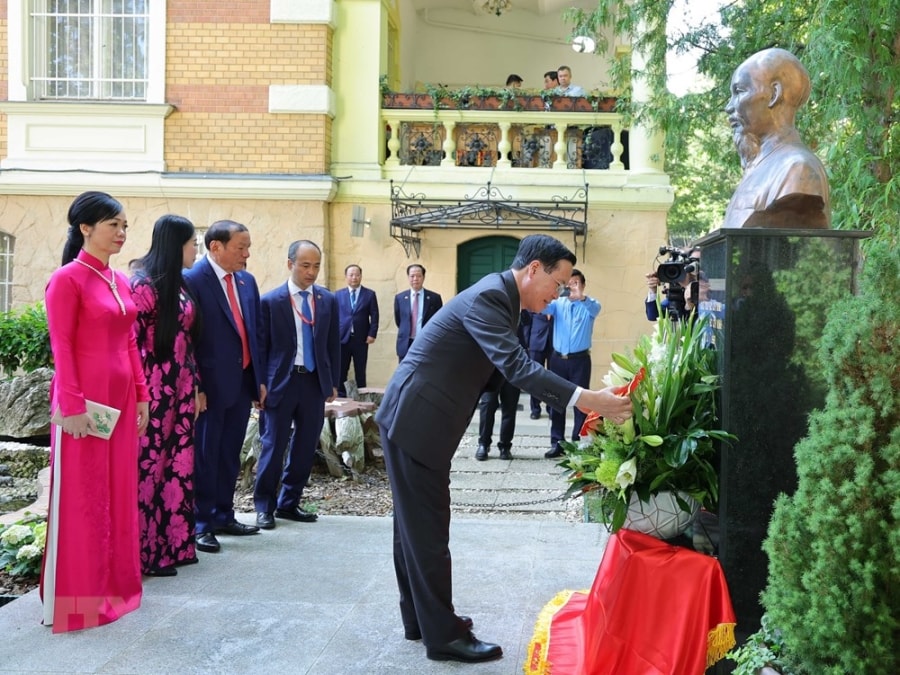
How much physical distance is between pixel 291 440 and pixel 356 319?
577cm

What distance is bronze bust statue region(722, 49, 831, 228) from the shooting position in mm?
4004

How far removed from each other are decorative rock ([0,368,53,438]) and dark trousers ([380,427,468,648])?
7.08 m

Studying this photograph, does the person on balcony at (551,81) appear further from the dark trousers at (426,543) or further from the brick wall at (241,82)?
the dark trousers at (426,543)

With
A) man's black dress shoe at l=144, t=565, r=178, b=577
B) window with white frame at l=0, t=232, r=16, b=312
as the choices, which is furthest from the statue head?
window with white frame at l=0, t=232, r=16, b=312

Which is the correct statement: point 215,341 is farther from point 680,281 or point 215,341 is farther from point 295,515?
point 680,281

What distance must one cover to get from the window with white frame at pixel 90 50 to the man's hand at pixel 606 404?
11505 millimetres

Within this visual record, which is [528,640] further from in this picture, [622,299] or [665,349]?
[622,299]

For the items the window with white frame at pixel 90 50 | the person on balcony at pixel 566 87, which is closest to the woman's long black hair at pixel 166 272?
the window with white frame at pixel 90 50

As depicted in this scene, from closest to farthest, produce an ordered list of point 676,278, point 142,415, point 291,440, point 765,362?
point 765,362, point 142,415, point 676,278, point 291,440

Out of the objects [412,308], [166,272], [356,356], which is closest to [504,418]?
[412,308]

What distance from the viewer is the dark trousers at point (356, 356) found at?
12.6m

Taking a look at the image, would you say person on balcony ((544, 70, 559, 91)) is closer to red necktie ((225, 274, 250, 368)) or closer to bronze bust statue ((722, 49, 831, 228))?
red necktie ((225, 274, 250, 368))

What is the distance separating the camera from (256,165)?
525 inches

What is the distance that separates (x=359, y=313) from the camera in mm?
12633
